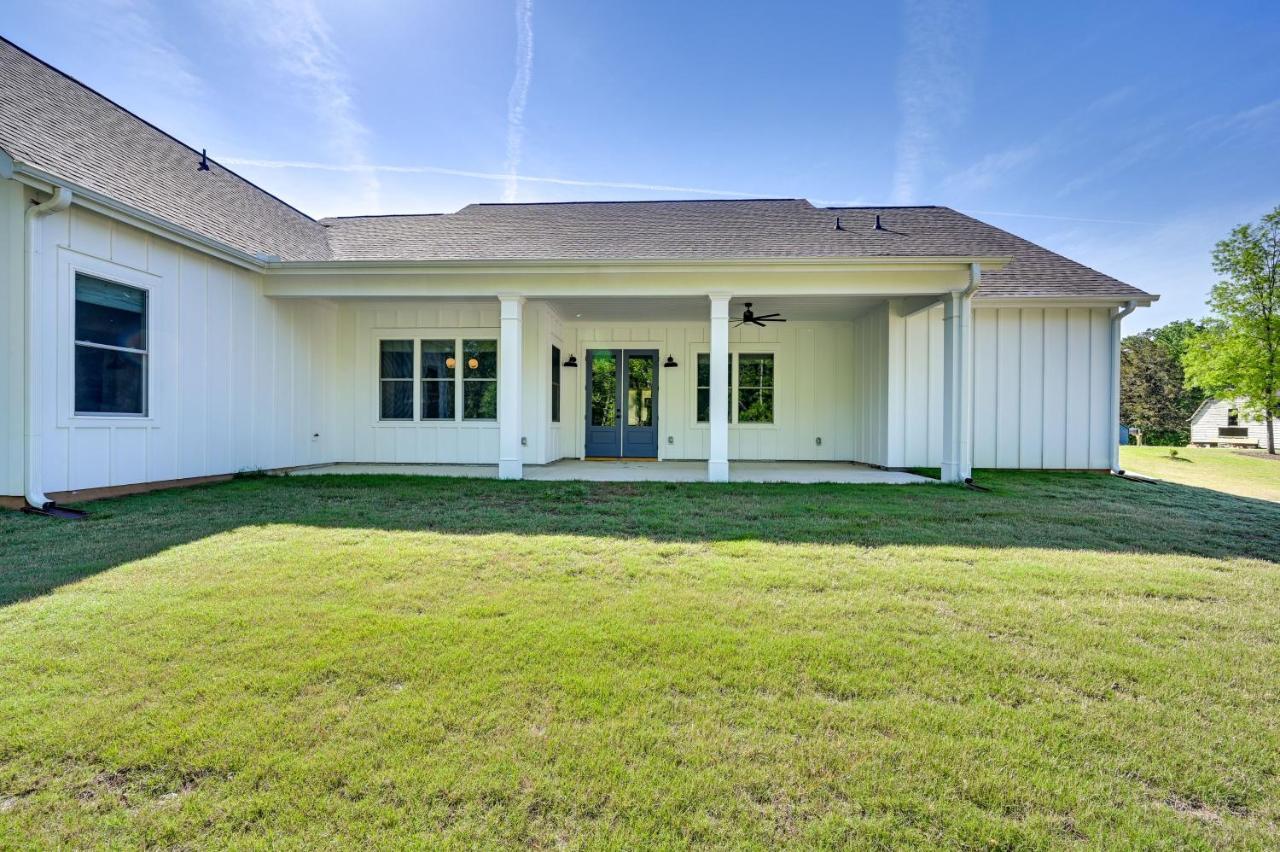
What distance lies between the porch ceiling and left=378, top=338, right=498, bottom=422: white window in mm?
2074

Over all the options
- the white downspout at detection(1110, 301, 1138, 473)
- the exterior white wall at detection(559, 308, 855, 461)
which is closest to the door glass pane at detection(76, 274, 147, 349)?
the exterior white wall at detection(559, 308, 855, 461)

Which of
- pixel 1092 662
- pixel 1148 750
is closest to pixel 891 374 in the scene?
pixel 1092 662

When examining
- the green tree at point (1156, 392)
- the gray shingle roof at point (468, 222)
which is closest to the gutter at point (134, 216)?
the gray shingle roof at point (468, 222)

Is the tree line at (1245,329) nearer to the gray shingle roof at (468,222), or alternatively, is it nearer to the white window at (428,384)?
the gray shingle roof at (468,222)

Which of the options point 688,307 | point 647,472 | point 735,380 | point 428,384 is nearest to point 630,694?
point 647,472

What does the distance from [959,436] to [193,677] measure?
27.5ft

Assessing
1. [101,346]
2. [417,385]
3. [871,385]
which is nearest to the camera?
[101,346]

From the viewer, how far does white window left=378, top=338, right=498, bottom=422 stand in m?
9.63

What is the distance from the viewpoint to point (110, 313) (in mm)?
5789

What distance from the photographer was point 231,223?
7.81m

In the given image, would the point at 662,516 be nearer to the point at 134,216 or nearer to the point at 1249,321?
the point at 134,216

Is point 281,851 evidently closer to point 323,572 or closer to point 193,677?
point 193,677

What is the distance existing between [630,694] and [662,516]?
3253mm

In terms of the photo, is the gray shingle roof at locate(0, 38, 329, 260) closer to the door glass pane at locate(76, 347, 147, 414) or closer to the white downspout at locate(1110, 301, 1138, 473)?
the door glass pane at locate(76, 347, 147, 414)
